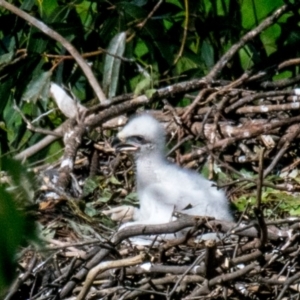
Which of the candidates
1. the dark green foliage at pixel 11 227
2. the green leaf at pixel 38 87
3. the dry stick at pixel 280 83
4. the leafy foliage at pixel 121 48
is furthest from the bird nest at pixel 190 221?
the dark green foliage at pixel 11 227

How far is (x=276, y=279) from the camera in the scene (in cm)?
297

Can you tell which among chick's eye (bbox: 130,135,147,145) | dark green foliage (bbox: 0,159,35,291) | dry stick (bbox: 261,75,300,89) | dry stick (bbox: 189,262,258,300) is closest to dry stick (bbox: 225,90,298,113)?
dry stick (bbox: 261,75,300,89)

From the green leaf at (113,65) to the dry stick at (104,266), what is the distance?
2.19m

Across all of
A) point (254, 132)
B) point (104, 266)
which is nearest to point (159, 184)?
point (254, 132)

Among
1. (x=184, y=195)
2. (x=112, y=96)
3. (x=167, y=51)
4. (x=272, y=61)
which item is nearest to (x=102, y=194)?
(x=184, y=195)

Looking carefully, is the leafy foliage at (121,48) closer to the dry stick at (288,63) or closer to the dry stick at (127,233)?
the dry stick at (288,63)

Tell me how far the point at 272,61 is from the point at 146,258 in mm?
2500

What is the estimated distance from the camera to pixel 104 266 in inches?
115

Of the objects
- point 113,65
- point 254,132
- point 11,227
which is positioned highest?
point 11,227

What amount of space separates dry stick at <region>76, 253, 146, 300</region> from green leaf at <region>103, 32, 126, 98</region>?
7.19 feet

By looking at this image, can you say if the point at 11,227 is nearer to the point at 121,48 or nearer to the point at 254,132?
the point at 254,132

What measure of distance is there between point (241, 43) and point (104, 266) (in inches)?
95.2

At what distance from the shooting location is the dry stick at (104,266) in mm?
2857

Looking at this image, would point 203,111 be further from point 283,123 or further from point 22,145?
point 22,145
